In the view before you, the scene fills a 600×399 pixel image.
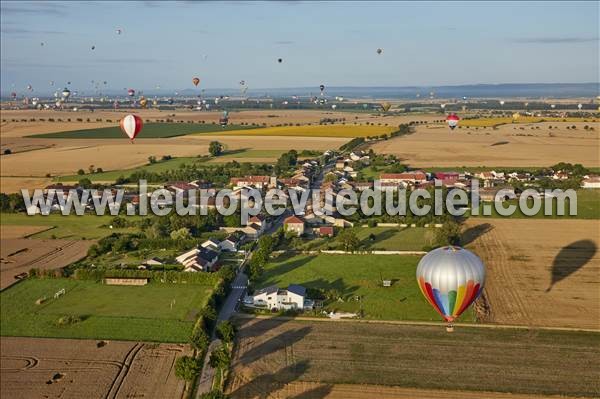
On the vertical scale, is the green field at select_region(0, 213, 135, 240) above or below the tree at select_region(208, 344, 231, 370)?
above

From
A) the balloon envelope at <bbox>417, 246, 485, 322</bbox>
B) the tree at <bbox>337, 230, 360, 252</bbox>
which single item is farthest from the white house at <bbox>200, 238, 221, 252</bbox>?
the balloon envelope at <bbox>417, 246, 485, 322</bbox>

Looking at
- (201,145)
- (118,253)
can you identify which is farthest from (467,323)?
(201,145)

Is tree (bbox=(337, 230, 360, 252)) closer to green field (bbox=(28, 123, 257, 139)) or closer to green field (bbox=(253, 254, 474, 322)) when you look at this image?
green field (bbox=(253, 254, 474, 322))

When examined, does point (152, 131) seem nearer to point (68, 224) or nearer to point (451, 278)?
point (68, 224)

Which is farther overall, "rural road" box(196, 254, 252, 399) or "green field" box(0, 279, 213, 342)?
"green field" box(0, 279, 213, 342)

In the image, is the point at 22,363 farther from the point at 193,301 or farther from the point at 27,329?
the point at 193,301

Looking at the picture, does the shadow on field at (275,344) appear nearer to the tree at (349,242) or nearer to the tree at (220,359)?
the tree at (220,359)
